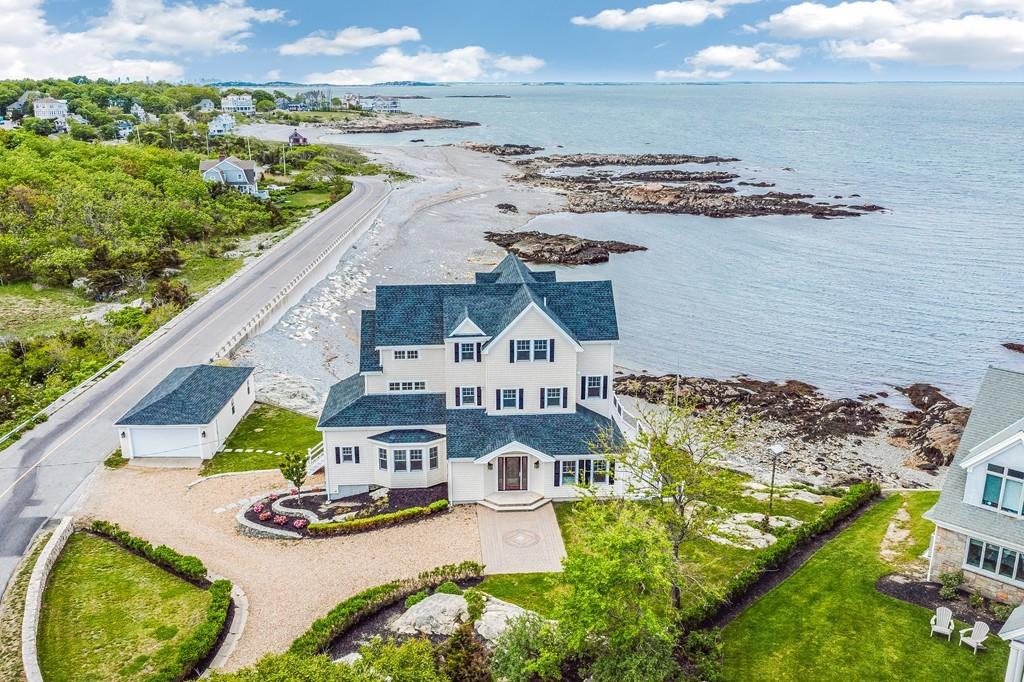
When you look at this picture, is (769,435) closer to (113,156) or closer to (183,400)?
(183,400)

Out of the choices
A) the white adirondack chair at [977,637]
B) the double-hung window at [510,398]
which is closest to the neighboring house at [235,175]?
the double-hung window at [510,398]

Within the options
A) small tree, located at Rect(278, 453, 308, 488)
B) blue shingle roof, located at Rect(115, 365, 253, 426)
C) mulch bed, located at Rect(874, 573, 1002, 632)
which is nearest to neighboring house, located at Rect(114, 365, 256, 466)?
blue shingle roof, located at Rect(115, 365, 253, 426)

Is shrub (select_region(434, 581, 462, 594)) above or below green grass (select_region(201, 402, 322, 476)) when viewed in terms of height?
above

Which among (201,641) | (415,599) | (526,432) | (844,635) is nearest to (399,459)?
(526,432)

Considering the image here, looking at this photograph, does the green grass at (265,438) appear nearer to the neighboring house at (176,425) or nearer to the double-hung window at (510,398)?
the neighboring house at (176,425)

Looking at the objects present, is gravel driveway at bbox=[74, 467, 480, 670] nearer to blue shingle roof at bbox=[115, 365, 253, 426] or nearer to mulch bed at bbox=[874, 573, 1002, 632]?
blue shingle roof at bbox=[115, 365, 253, 426]

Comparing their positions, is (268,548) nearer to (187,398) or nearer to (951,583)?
(187,398)
